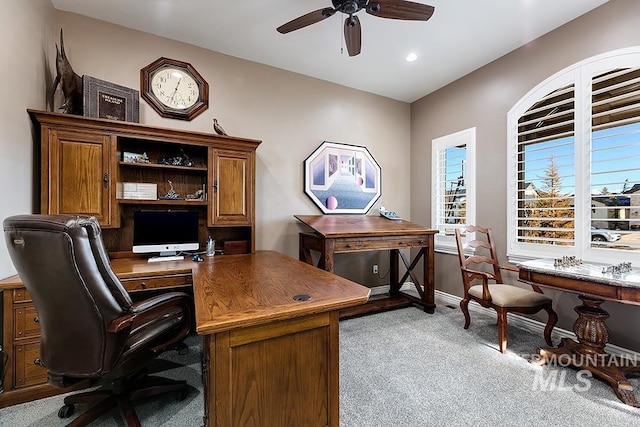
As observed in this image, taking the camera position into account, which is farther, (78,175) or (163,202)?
(163,202)

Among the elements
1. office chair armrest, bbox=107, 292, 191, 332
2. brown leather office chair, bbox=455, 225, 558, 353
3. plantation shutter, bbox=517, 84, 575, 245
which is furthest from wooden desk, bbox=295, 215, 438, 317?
office chair armrest, bbox=107, 292, 191, 332

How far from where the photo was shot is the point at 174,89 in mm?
2965

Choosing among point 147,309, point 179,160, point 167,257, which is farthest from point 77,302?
point 179,160

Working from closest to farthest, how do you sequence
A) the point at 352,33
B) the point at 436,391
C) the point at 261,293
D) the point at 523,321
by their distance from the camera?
the point at 261,293 → the point at 436,391 → the point at 352,33 → the point at 523,321

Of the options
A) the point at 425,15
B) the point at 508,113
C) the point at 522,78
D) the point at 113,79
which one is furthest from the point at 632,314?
the point at 113,79

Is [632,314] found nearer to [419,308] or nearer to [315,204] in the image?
[419,308]

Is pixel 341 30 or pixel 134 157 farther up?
pixel 341 30

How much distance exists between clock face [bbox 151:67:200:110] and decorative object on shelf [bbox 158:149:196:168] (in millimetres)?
551

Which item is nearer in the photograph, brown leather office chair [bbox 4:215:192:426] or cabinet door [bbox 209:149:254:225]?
brown leather office chair [bbox 4:215:192:426]

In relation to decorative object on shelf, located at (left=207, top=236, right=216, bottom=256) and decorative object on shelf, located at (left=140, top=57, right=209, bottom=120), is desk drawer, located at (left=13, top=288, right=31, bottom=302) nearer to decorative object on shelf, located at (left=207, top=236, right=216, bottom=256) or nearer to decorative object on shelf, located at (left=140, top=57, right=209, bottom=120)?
decorative object on shelf, located at (left=207, top=236, right=216, bottom=256)

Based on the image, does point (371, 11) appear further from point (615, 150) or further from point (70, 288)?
point (70, 288)

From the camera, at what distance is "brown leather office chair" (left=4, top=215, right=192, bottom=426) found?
4.06ft

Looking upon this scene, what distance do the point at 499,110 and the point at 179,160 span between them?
3.74m

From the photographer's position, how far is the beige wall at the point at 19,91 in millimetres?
1818
